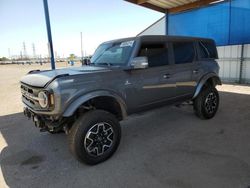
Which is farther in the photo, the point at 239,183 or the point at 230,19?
the point at 230,19

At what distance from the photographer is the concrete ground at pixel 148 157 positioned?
2.64m

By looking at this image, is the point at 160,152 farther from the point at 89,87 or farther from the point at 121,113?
the point at 89,87

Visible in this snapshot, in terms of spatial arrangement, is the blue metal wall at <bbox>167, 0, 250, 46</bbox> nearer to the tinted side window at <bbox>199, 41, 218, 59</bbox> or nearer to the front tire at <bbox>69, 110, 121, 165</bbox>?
the tinted side window at <bbox>199, 41, 218, 59</bbox>

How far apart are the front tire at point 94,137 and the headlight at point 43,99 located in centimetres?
51

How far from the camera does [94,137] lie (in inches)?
119

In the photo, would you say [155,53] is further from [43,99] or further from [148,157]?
[43,99]

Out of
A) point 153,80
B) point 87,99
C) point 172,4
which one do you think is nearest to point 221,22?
point 172,4

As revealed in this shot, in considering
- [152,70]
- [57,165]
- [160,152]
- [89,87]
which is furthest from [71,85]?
[160,152]

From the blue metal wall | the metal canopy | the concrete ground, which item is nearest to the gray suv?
the concrete ground

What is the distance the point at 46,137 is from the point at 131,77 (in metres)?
2.31

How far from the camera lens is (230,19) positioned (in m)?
10.0

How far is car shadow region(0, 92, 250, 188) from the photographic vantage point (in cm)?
264

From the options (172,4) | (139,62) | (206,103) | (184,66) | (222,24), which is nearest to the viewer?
(139,62)

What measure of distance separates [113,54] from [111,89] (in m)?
1.09
